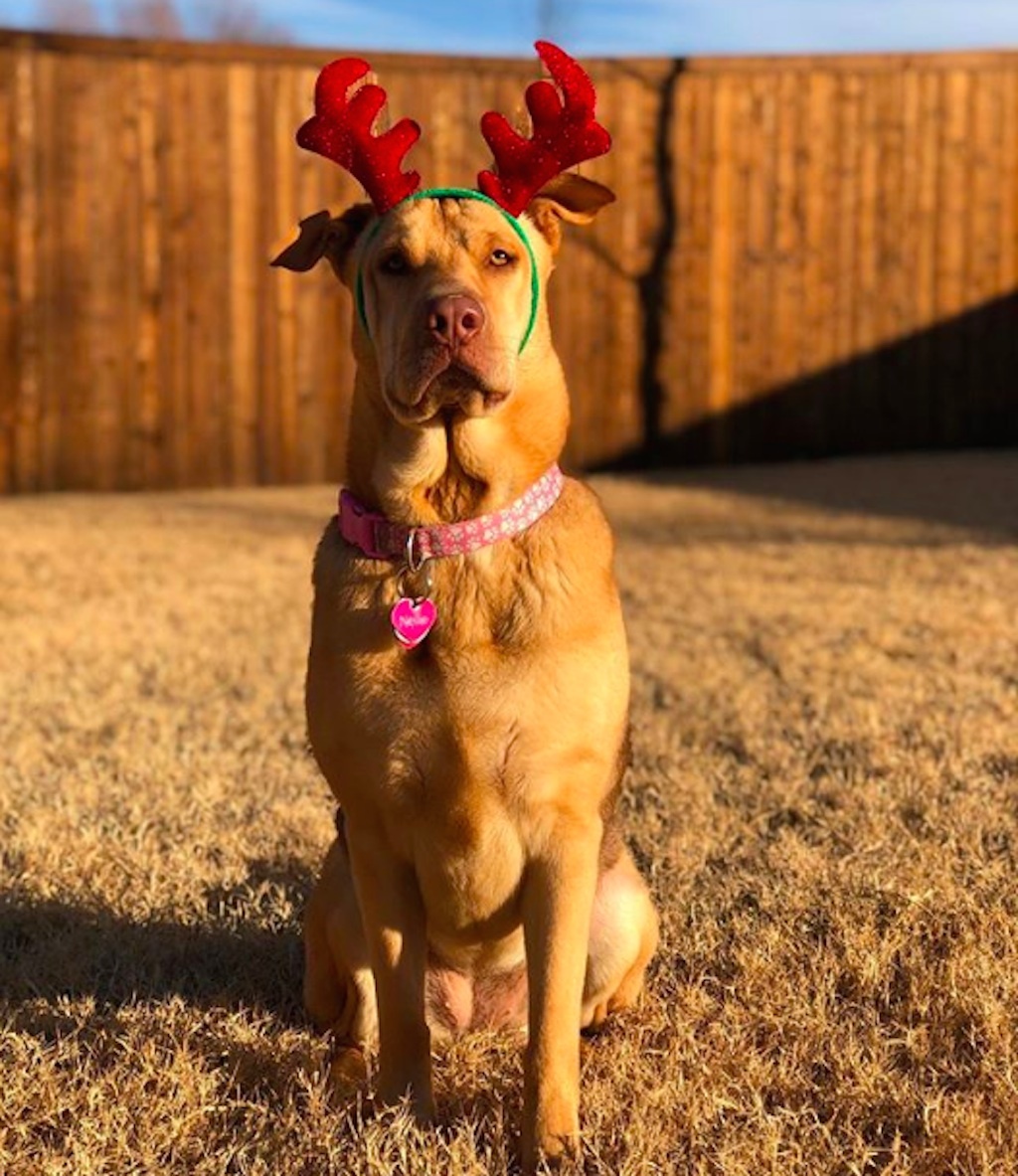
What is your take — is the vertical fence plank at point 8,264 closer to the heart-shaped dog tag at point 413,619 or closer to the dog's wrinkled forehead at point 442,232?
the dog's wrinkled forehead at point 442,232

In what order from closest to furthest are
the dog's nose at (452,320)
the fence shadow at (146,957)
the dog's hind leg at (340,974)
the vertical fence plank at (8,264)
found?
the dog's nose at (452,320) → the dog's hind leg at (340,974) → the fence shadow at (146,957) → the vertical fence plank at (8,264)

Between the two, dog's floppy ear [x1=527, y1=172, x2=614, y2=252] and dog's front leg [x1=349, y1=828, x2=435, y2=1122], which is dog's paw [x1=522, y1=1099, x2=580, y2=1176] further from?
dog's floppy ear [x1=527, y1=172, x2=614, y2=252]

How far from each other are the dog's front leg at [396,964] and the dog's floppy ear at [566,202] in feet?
3.59

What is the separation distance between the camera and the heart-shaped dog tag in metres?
2.22

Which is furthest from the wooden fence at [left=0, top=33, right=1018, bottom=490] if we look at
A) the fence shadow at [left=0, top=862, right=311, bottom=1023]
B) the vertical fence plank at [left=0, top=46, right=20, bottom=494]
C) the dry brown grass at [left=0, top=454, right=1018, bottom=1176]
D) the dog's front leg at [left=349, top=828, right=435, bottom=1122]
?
the dog's front leg at [left=349, top=828, right=435, bottom=1122]

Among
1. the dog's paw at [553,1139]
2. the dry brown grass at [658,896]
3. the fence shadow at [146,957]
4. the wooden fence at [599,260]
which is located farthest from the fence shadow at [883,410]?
the dog's paw at [553,1139]

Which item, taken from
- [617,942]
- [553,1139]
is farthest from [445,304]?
[553,1139]

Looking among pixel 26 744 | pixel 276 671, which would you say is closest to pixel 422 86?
pixel 276 671

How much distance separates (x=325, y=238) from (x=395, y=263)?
0.73ft

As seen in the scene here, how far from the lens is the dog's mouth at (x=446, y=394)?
2.19 meters

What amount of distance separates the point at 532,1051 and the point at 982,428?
1143 cm

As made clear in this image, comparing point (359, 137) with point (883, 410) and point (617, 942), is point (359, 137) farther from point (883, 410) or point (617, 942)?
point (883, 410)

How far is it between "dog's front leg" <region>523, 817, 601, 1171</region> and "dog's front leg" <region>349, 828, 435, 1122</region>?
19 cm

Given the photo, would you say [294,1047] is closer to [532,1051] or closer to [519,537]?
[532,1051]
